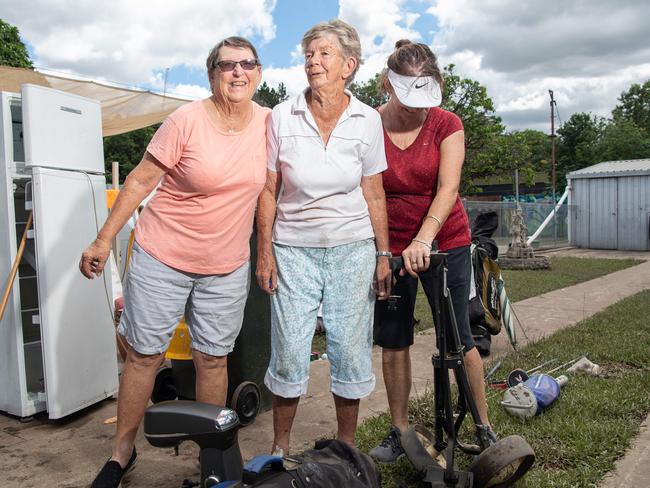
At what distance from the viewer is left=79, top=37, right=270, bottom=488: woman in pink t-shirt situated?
2.58 metres

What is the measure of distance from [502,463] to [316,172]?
1.42 metres

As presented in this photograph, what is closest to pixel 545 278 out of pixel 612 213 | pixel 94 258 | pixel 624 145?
pixel 94 258

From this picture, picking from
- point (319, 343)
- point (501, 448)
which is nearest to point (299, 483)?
point (501, 448)

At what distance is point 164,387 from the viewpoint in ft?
12.2

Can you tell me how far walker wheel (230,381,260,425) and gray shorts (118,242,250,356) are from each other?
758 mm

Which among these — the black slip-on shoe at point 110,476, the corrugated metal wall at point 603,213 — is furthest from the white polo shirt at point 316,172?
the corrugated metal wall at point 603,213

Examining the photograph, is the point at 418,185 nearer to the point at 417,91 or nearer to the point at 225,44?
the point at 417,91

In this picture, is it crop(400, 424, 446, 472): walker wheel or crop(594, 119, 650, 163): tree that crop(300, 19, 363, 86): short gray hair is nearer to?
crop(400, 424, 446, 472): walker wheel

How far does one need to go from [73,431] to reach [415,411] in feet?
6.76

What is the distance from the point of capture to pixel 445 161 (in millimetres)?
Result: 2879

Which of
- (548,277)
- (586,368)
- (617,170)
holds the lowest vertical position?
(548,277)

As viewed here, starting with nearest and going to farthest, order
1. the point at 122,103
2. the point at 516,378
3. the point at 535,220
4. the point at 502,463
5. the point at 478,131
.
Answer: the point at 502,463 → the point at 516,378 → the point at 122,103 → the point at 535,220 → the point at 478,131

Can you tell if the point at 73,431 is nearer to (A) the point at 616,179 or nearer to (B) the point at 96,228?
(B) the point at 96,228

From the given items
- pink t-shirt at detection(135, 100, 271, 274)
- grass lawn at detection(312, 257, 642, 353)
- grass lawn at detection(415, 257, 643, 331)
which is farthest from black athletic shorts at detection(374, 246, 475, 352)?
grass lawn at detection(415, 257, 643, 331)
